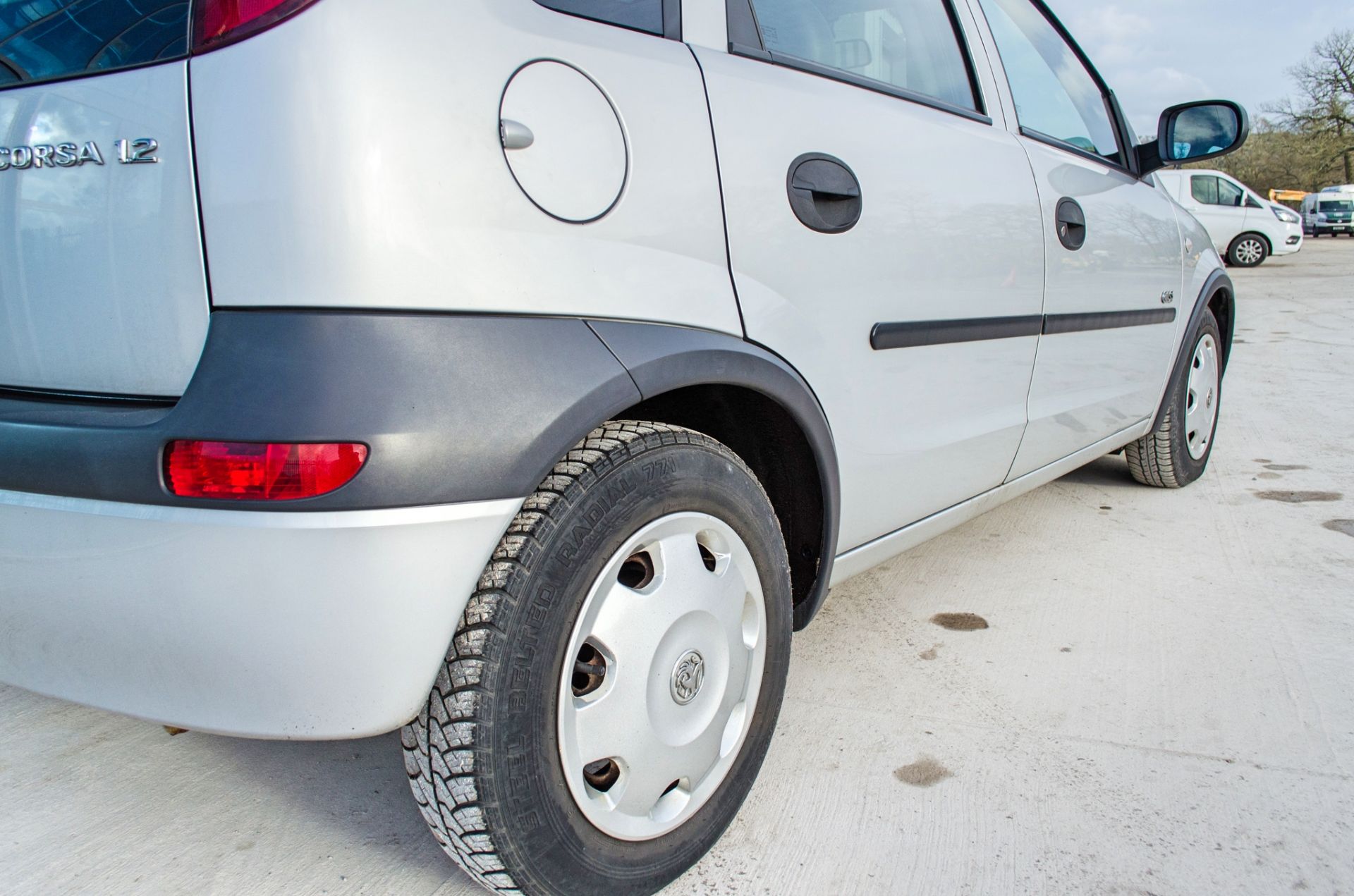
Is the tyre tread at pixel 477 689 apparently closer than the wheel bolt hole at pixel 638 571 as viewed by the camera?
Yes

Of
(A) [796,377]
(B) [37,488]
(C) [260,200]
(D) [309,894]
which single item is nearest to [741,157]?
(A) [796,377]

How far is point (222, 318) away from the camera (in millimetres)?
1062

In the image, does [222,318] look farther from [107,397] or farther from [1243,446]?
[1243,446]

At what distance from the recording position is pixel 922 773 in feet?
5.82

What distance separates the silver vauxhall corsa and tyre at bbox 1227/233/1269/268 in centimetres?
1863

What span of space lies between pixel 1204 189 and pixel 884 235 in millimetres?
17491

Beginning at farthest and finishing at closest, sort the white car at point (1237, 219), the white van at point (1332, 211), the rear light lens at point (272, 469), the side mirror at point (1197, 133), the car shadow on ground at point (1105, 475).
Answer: the white van at point (1332, 211), the white car at point (1237, 219), the car shadow on ground at point (1105, 475), the side mirror at point (1197, 133), the rear light lens at point (272, 469)

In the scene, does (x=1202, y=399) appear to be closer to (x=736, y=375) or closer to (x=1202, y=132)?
(x=1202, y=132)

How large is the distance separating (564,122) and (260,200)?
1.21 feet

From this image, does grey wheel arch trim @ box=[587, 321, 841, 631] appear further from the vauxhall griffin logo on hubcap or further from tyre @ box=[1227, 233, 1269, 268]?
tyre @ box=[1227, 233, 1269, 268]

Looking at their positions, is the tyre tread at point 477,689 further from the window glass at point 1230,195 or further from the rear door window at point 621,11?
the window glass at point 1230,195

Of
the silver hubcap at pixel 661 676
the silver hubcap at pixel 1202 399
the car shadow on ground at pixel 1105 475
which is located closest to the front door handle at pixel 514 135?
the silver hubcap at pixel 661 676

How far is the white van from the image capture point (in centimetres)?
2900

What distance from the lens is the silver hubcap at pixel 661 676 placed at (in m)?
1.27
